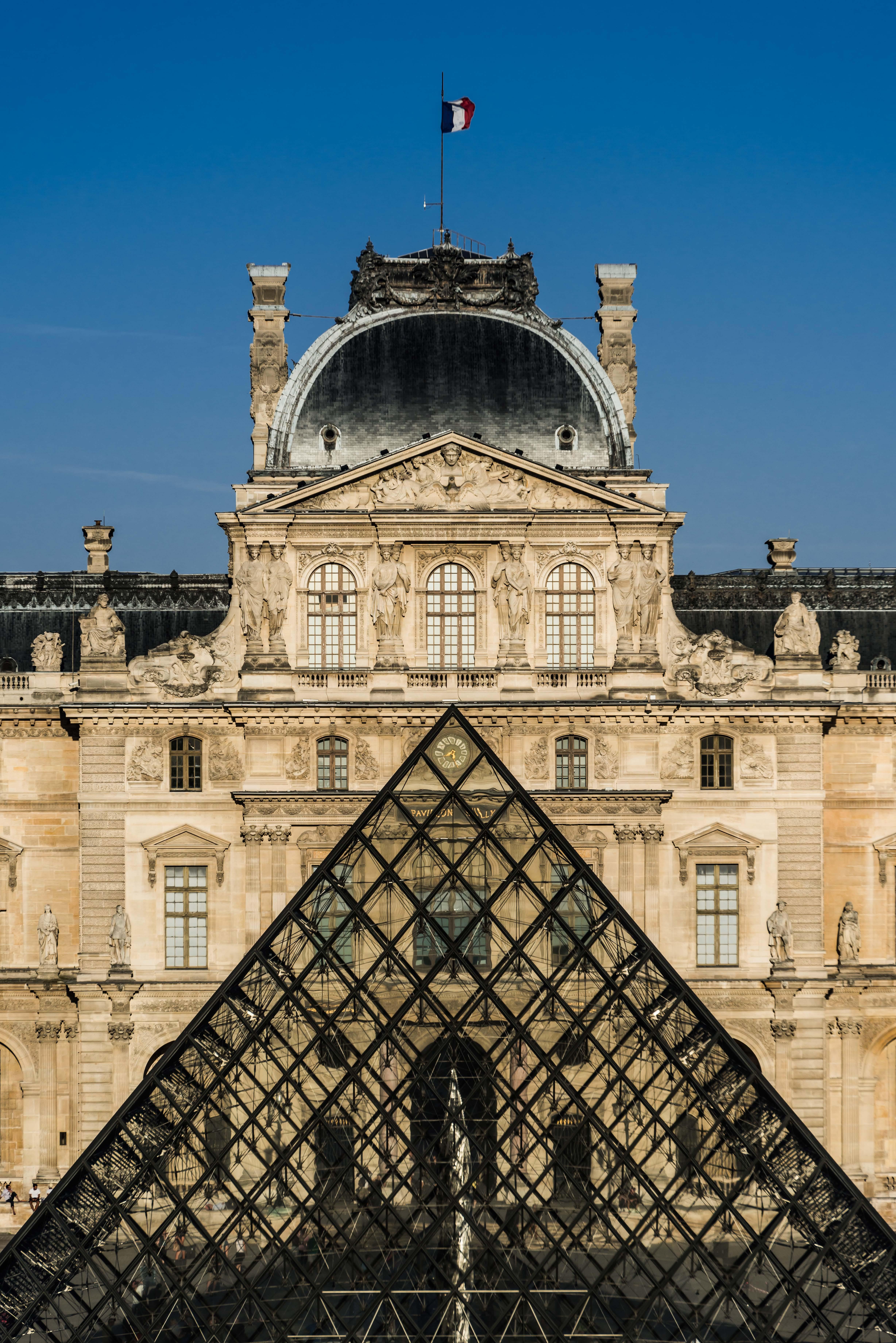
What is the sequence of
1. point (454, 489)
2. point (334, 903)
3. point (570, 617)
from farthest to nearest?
point (570, 617) < point (454, 489) < point (334, 903)

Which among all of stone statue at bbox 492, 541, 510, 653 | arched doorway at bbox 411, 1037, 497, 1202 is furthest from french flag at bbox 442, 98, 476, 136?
arched doorway at bbox 411, 1037, 497, 1202

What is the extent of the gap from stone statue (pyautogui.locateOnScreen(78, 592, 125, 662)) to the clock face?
11.8 meters

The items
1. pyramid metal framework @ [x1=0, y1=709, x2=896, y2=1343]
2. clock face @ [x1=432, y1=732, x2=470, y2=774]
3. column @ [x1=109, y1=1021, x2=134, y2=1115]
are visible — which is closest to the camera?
pyramid metal framework @ [x1=0, y1=709, x2=896, y2=1343]

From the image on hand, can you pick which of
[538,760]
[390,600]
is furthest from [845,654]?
[390,600]

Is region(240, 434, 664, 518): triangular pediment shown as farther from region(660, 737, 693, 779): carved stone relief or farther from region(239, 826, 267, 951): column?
region(239, 826, 267, 951): column

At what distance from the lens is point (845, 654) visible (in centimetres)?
4722

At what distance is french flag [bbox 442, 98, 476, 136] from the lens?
1919 inches

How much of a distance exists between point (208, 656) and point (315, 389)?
6703 mm

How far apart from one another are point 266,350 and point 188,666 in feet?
25.6

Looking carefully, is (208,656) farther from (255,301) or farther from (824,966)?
(824,966)

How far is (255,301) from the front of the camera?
48562 millimetres

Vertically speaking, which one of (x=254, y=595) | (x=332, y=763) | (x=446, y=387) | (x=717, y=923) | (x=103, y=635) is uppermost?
(x=446, y=387)

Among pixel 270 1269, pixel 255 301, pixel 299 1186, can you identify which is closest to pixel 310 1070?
pixel 270 1269

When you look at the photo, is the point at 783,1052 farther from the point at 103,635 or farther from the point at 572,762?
the point at 103,635
